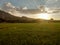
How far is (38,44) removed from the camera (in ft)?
55.2

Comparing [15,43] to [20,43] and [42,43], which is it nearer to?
[20,43]

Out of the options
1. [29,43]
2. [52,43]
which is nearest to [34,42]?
[29,43]

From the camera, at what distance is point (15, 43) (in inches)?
675

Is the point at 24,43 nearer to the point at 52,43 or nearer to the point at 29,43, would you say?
the point at 29,43

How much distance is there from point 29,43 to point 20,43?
3.39ft

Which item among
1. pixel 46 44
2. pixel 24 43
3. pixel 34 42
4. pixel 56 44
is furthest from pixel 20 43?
pixel 56 44

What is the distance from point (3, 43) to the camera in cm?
1777

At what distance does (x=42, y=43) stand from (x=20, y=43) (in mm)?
2445

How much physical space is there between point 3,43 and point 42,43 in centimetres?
447

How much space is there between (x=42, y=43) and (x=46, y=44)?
1.68 feet

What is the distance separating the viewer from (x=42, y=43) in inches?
675

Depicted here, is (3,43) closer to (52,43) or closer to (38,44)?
(38,44)

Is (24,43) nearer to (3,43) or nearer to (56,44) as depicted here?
(3,43)

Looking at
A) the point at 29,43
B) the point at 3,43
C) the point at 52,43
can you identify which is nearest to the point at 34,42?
the point at 29,43
